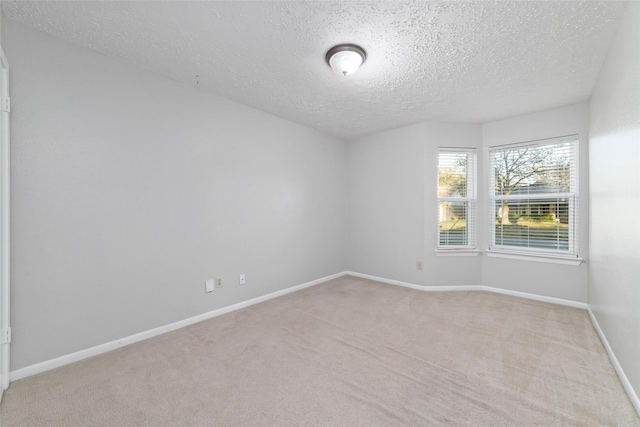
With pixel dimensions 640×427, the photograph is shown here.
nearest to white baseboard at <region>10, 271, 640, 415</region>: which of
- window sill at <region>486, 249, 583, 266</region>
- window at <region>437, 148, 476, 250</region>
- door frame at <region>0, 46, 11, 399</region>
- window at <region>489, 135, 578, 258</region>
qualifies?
door frame at <region>0, 46, 11, 399</region>

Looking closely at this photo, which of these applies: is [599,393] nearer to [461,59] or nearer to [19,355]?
[461,59]

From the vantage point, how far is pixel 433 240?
13.2 ft

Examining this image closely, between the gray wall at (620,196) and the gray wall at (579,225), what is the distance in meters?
0.61

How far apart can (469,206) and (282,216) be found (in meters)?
2.76

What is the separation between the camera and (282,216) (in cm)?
383

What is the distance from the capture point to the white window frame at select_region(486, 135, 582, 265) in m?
3.30

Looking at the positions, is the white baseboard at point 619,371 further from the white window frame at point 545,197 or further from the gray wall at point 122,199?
the gray wall at point 122,199

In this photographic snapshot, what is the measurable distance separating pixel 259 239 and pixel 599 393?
324cm

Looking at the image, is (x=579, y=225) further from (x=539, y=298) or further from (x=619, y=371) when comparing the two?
(x=619, y=371)

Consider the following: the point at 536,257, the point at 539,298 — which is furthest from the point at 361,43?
the point at 539,298

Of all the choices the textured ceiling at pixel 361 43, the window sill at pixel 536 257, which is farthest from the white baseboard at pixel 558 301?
the textured ceiling at pixel 361 43

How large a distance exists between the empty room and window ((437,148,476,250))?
26 centimetres

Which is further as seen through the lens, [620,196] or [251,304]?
[251,304]

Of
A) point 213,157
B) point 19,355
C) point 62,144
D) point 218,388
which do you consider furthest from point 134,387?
point 213,157
